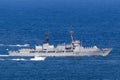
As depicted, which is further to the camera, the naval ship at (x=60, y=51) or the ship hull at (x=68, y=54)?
the naval ship at (x=60, y=51)

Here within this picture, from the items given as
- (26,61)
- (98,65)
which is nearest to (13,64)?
(26,61)

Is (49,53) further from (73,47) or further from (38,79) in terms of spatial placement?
(38,79)

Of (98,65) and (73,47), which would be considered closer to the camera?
(98,65)

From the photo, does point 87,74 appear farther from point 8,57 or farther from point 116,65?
point 8,57

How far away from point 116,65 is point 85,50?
1558cm

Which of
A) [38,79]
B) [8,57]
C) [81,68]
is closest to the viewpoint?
[38,79]

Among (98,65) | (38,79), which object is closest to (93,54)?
(98,65)

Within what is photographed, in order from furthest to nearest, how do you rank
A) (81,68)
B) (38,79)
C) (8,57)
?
(8,57)
(81,68)
(38,79)

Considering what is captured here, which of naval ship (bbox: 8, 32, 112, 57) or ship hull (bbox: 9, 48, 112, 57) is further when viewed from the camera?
naval ship (bbox: 8, 32, 112, 57)

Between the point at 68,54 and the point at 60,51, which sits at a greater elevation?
the point at 60,51

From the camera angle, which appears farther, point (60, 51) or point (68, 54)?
point (60, 51)

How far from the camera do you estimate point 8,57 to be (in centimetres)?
19375

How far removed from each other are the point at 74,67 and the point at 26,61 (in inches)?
483

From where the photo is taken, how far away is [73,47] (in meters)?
198
